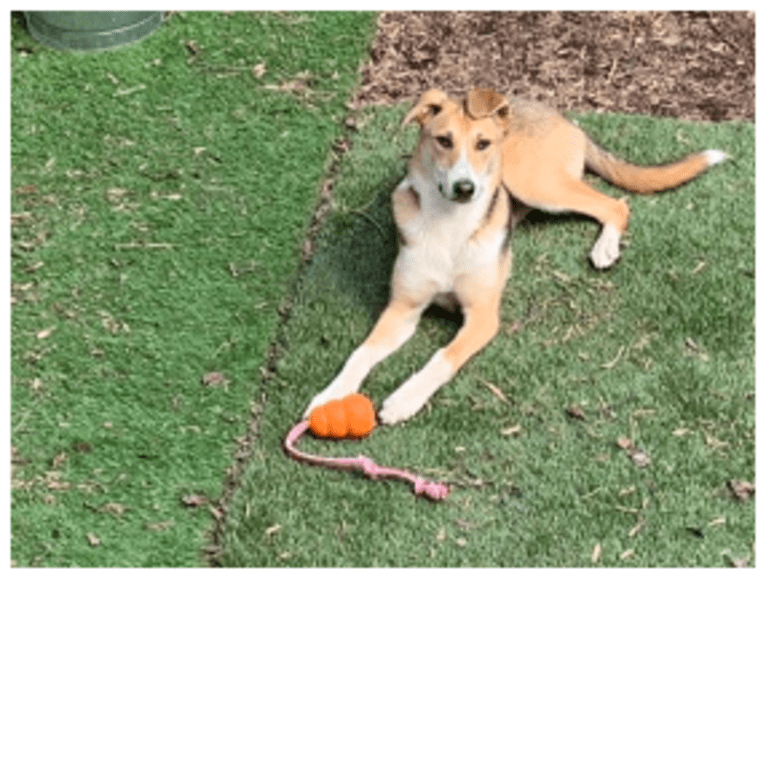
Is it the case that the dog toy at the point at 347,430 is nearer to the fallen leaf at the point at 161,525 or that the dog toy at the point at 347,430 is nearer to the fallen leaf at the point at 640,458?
the fallen leaf at the point at 161,525

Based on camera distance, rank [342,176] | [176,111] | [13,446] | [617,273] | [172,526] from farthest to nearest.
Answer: [176,111], [342,176], [617,273], [13,446], [172,526]

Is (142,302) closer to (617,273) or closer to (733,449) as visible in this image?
(617,273)

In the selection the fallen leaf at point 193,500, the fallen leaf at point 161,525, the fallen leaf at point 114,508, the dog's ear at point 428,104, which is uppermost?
the dog's ear at point 428,104

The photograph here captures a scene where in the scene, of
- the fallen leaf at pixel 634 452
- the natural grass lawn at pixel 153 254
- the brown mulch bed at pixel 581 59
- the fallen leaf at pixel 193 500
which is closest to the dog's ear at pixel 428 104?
the natural grass lawn at pixel 153 254

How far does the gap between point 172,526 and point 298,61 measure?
3.47 m

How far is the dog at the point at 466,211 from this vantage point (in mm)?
5289

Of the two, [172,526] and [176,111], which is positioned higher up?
[176,111]

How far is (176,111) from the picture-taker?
711cm

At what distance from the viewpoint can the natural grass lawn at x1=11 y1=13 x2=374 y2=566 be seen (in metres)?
5.10

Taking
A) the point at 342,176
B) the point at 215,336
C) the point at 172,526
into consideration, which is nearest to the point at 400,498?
the point at 172,526

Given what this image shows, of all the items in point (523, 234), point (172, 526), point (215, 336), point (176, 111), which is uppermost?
point (176, 111)

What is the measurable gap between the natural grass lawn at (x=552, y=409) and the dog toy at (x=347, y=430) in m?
0.05

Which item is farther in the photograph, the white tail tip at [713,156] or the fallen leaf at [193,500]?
the white tail tip at [713,156]

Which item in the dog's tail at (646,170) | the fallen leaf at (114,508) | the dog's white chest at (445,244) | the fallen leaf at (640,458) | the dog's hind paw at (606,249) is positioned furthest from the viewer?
the dog's tail at (646,170)
